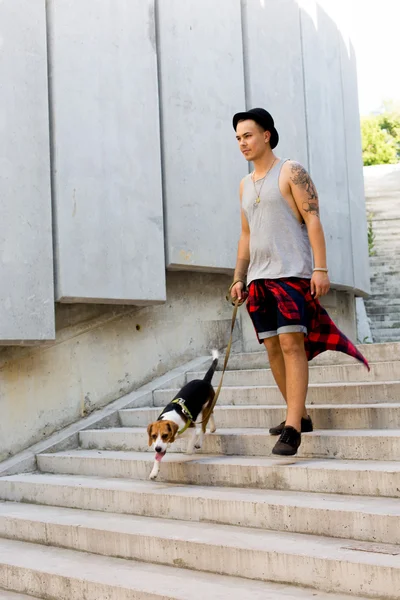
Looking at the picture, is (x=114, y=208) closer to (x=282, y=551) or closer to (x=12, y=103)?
(x=12, y=103)

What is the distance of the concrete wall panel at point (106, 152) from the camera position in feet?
20.3

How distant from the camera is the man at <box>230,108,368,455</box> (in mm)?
4309

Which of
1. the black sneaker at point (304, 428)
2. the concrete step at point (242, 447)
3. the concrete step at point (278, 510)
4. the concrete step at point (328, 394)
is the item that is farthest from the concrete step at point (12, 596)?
the concrete step at point (328, 394)

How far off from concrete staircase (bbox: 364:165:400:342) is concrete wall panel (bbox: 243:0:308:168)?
4578 millimetres

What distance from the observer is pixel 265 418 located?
5.28 m

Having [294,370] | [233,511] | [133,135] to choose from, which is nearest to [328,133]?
[133,135]

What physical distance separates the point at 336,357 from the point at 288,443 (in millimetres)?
2374

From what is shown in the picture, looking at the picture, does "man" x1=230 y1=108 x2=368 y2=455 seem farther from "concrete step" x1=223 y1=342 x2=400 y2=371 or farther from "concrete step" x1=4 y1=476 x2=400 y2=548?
"concrete step" x1=223 y1=342 x2=400 y2=371

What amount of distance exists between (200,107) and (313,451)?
13.2ft

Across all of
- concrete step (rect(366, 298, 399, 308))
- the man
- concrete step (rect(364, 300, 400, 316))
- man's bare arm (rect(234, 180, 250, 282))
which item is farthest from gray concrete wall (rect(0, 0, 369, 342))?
concrete step (rect(366, 298, 399, 308))

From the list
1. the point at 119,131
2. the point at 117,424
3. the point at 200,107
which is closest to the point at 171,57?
the point at 200,107

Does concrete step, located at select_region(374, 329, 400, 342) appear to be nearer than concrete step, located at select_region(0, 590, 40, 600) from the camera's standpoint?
No

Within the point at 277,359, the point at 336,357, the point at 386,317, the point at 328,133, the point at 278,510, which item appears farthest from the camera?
the point at 386,317

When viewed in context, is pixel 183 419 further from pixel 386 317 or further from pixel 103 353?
pixel 386 317
